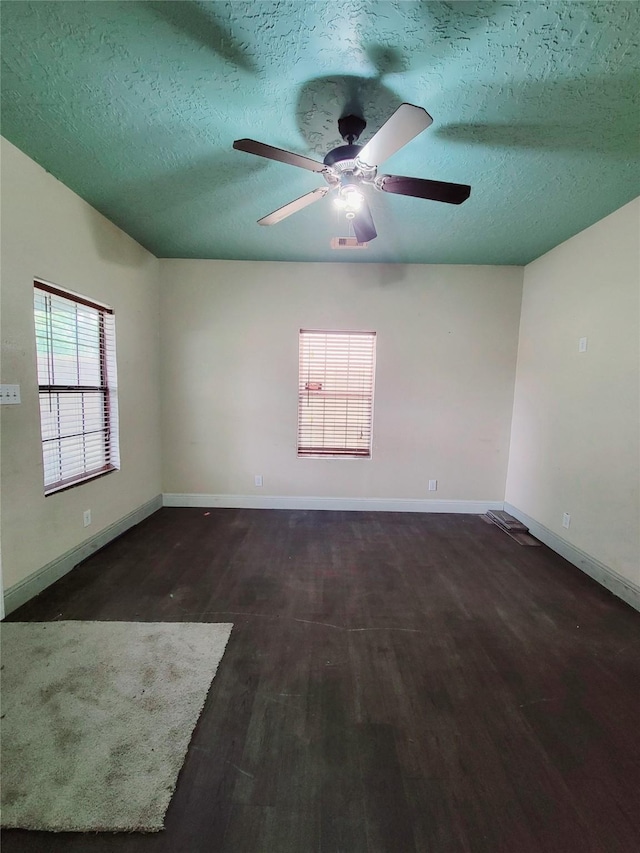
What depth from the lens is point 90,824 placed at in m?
0.95

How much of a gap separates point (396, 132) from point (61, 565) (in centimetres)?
324

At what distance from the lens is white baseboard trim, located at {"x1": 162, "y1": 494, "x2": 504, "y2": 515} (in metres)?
3.53

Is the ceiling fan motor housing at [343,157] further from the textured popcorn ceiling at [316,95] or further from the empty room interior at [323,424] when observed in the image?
the textured popcorn ceiling at [316,95]

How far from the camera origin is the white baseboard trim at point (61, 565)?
6.18 feet

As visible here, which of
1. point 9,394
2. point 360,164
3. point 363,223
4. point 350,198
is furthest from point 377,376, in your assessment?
point 9,394

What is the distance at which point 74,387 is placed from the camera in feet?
7.71

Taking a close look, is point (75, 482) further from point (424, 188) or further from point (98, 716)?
point (424, 188)

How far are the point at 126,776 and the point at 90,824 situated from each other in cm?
12

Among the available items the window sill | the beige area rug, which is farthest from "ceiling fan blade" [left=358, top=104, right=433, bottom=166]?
the window sill

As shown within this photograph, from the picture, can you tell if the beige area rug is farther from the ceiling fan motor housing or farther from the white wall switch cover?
the ceiling fan motor housing

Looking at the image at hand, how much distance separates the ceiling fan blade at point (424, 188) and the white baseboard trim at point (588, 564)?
2.69m

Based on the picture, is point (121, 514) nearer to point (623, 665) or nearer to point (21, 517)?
point (21, 517)

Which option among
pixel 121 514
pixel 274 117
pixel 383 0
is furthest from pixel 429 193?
pixel 121 514

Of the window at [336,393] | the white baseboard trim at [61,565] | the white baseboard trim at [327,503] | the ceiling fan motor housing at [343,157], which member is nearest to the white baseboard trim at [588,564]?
the white baseboard trim at [327,503]
